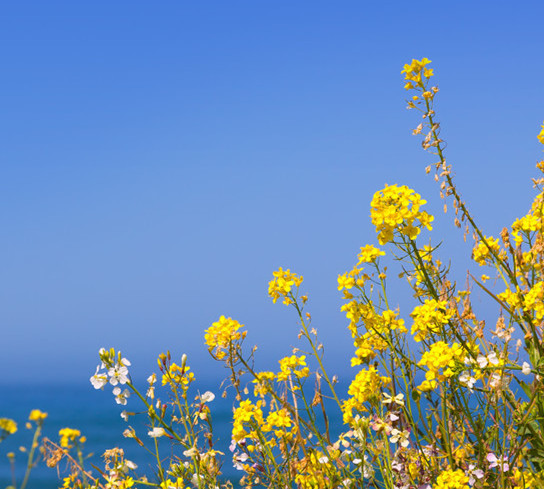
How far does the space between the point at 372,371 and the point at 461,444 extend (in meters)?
0.52

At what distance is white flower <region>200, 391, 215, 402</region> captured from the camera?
2.43 meters

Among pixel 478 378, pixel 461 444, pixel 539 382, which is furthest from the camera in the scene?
pixel 461 444

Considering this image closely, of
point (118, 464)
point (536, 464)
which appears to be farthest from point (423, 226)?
point (118, 464)

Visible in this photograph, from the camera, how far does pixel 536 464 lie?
102 inches

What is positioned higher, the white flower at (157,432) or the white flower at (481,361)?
the white flower at (157,432)

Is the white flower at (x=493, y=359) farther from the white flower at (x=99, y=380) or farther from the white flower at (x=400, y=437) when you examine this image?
the white flower at (x=99, y=380)

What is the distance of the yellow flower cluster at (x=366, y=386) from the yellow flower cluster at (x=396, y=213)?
0.53m

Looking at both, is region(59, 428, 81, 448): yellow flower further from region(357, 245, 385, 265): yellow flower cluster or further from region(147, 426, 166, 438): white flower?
region(357, 245, 385, 265): yellow flower cluster

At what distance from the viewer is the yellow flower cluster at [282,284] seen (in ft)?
8.82

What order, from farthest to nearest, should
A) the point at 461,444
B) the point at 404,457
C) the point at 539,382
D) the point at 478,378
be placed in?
the point at 404,457
the point at 461,444
the point at 478,378
the point at 539,382

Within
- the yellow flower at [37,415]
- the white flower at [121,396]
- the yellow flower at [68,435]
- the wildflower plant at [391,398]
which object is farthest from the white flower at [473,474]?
the yellow flower at [37,415]

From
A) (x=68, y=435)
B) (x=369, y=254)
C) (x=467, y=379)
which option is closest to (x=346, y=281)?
(x=369, y=254)

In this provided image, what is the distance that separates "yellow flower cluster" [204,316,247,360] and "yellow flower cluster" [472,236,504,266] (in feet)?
3.62

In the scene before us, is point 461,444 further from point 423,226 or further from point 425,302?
point 423,226
